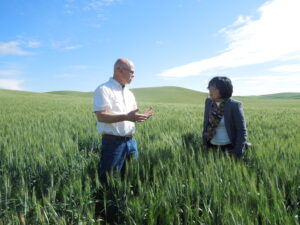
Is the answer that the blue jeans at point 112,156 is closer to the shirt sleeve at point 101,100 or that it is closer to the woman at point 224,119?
the shirt sleeve at point 101,100

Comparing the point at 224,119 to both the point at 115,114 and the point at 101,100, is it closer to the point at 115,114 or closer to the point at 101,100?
the point at 115,114

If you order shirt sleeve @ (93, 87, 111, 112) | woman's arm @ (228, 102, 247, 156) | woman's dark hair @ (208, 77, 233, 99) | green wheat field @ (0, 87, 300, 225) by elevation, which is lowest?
green wheat field @ (0, 87, 300, 225)

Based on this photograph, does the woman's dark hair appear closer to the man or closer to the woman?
the woman

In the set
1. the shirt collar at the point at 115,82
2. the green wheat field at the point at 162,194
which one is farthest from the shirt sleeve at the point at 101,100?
the green wheat field at the point at 162,194

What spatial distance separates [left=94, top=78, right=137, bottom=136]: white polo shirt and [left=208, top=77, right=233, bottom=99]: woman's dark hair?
1122 mm

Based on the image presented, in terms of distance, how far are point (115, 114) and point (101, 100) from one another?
219mm

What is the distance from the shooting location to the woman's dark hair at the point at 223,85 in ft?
9.49

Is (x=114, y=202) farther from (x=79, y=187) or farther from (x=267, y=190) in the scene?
(x=267, y=190)

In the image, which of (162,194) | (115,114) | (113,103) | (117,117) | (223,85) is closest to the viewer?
(162,194)

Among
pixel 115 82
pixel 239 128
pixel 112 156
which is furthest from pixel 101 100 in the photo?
pixel 239 128

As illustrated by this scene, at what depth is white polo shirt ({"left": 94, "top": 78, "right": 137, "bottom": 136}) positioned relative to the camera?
265 cm

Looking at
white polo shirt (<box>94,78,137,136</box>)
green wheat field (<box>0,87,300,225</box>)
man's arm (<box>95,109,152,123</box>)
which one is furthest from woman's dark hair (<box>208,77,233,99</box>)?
white polo shirt (<box>94,78,137,136</box>)

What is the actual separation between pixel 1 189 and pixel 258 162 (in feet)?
9.12

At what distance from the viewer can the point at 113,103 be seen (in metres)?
2.78
